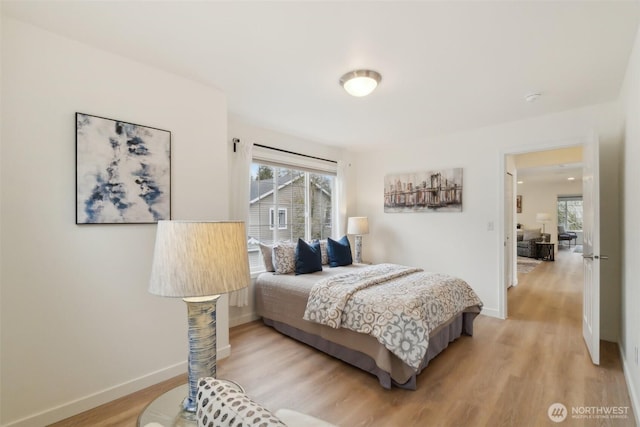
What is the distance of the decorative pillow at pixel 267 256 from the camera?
3.64 metres

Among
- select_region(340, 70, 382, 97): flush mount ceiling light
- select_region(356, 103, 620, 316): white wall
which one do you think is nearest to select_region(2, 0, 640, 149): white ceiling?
select_region(340, 70, 382, 97): flush mount ceiling light

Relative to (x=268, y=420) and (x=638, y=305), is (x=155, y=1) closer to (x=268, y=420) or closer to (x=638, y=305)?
(x=268, y=420)

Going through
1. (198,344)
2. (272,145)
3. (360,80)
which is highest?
(360,80)

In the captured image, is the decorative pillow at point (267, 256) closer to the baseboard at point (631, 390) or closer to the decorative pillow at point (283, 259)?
the decorative pillow at point (283, 259)

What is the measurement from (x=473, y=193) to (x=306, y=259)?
94.9 inches

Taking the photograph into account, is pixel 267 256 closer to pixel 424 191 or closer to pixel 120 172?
pixel 120 172

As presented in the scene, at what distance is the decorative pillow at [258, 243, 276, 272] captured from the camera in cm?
364

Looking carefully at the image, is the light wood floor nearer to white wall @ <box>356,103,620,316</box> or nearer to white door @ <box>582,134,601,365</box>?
white door @ <box>582,134,601,365</box>

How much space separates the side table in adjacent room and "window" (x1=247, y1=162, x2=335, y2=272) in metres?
6.74

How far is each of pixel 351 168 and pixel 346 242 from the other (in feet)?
5.19

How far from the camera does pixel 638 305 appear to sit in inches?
71.1

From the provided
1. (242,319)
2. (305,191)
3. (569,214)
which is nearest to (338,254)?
(305,191)

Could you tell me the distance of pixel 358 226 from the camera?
15.4ft

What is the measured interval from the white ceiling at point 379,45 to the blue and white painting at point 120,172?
574 mm
